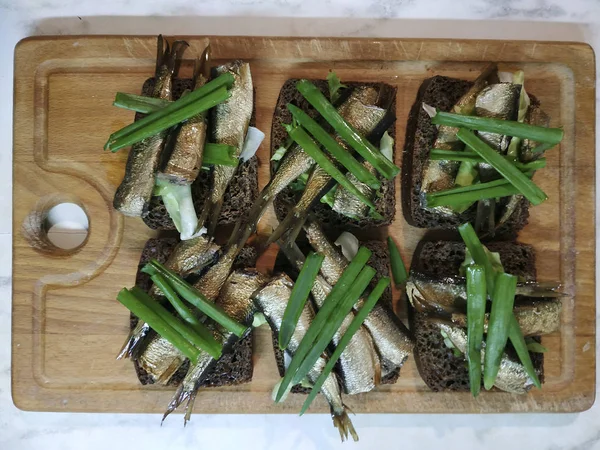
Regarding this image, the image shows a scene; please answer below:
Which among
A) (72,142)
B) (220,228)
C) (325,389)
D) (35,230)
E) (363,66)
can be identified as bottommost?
(325,389)

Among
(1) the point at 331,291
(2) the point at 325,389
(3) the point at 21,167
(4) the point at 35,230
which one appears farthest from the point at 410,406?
(3) the point at 21,167

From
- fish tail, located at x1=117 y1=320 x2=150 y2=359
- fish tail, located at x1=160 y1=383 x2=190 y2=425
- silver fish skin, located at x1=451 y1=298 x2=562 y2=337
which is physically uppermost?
silver fish skin, located at x1=451 y1=298 x2=562 y2=337

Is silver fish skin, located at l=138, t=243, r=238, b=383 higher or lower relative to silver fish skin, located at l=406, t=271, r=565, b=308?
lower

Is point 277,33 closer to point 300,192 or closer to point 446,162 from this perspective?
point 300,192

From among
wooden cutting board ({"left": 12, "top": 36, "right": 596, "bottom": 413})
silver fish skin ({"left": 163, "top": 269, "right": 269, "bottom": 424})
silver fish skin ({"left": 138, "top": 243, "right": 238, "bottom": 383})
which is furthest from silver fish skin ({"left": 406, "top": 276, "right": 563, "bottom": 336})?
silver fish skin ({"left": 138, "top": 243, "right": 238, "bottom": 383})

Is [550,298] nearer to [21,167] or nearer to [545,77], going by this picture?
[545,77]

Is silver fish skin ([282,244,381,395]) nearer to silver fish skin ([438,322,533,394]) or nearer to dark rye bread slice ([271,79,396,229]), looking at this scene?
dark rye bread slice ([271,79,396,229])

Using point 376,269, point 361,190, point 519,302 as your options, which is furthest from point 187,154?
point 519,302
